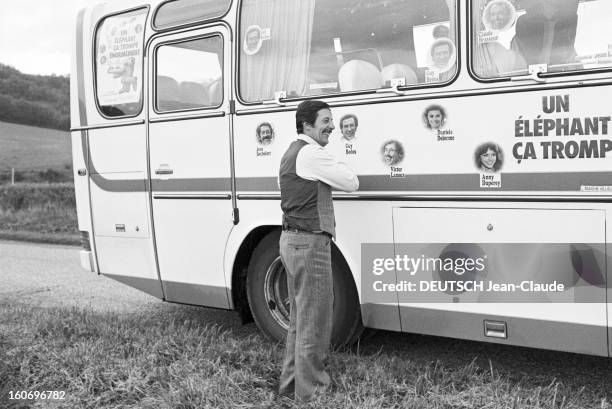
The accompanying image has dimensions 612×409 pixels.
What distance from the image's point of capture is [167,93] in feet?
19.7

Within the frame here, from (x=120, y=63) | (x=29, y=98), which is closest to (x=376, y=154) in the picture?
(x=120, y=63)

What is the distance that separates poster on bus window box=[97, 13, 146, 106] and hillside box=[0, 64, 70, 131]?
3483 cm

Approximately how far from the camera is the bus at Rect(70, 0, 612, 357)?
13.5 feet

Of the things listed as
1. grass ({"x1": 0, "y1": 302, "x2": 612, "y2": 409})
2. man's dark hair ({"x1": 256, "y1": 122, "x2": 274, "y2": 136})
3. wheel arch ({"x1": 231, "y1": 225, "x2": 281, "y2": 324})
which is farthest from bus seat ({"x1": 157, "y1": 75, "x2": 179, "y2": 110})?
grass ({"x1": 0, "y1": 302, "x2": 612, "y2": 409})

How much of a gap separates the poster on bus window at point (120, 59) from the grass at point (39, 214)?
674 centimetres

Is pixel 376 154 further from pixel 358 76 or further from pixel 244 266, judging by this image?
pixel 244 266

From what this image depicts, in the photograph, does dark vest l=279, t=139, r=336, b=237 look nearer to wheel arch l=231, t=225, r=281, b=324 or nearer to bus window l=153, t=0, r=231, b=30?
wheel arch l=231, t=225, r=281, b=324

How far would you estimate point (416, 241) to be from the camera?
4.63 metres

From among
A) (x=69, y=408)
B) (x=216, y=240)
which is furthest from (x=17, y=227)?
(x=69, y=408)

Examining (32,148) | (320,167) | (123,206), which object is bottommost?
(123,206)

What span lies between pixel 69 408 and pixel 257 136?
7.61ft

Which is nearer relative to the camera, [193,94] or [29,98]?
[193,94]

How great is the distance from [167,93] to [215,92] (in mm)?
546

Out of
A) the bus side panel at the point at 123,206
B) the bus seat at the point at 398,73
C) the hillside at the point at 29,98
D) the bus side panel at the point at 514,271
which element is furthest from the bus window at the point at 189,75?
the hillside at the point at 29,98
